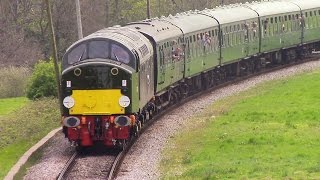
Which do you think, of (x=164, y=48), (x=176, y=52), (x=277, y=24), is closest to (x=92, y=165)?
(x=164, y=48)

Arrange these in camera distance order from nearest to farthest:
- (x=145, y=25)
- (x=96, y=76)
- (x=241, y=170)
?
(x=241, y=170) → (x=96, y=76) → (x=145, y=25)

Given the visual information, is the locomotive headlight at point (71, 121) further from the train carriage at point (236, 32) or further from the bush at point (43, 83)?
the train carriage at point (236, 32)

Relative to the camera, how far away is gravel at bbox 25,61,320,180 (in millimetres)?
20562

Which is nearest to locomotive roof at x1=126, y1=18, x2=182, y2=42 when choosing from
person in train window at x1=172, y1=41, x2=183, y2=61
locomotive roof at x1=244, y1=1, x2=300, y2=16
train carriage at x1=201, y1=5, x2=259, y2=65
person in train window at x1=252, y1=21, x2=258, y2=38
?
person in train window at x1=172, y1=41, x2=183, y2=61

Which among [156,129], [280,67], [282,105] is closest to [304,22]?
[280,67]

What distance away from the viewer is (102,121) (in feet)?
75.1

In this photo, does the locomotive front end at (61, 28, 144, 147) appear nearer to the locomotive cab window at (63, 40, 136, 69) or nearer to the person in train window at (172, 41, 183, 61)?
the locomotive cab window at (63, 40, 136, 69)

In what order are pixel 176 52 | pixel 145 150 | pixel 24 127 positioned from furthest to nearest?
pixel 176 52
pixel 24 127
pixel 145 150

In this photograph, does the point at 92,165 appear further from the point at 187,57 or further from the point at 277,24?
the point at 277,24

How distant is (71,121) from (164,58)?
24.4ft

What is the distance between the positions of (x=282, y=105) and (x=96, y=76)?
9569 mm

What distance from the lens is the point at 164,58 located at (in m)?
29.5

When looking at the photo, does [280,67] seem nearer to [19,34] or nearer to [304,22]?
[304,22]

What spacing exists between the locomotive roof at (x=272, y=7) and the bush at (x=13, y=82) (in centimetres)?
1380
